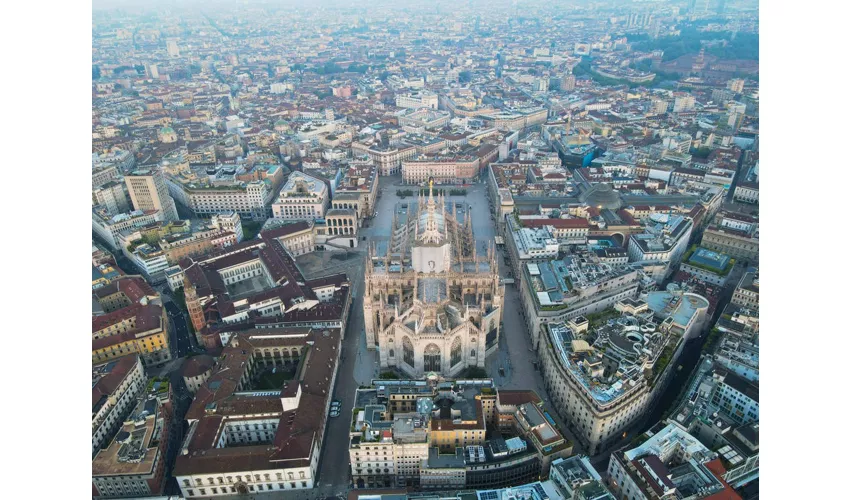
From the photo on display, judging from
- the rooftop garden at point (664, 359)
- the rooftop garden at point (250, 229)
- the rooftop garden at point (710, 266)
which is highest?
the rooftop garden at point (250, 229)

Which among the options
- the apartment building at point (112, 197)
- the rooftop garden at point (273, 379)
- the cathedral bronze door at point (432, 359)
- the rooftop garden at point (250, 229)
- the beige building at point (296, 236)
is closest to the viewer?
the cathedral bronze door at point (432, 359)

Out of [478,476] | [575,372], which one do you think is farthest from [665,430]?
[478,476]

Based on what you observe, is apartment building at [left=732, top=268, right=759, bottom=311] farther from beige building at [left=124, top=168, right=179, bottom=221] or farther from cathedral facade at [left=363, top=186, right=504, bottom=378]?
beige building at [left=124, top=168, right=179, bottom=221]

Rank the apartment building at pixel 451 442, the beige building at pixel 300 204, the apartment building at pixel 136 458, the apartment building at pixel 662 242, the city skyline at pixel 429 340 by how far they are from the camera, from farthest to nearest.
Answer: the beige building at pixel 300 204 < the apartment building at pixel 662 242 < the city skyline at pixel 429 340 < the apartment building at pixel 136 458 < the apartment building at pixel 451 442

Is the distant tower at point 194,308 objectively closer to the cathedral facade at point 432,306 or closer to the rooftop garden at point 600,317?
the cathedral facade at point 432,306

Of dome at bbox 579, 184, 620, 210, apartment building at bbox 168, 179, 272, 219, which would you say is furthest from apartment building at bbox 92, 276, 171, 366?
dome at bbox 579, 184, 620, 210

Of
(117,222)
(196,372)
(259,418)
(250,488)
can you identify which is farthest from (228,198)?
(250,488)

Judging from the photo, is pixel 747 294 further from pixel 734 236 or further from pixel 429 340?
pixel 429 340

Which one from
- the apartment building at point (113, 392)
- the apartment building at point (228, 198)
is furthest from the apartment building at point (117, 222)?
the apartment building at point (113, 392)
